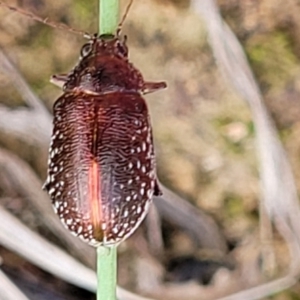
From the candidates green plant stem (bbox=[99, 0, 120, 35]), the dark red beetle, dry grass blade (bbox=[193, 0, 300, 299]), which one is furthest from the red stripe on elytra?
dry grass blade (bbox=[193, 0, 300, 299])

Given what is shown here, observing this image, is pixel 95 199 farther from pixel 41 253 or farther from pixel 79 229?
pixel 41 253

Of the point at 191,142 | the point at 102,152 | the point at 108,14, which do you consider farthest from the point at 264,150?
the point at 108,14

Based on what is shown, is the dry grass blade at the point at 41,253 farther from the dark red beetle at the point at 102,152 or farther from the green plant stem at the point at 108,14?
the green plant stem at the point at 108,14

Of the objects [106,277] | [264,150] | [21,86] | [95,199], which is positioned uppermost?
[21,86]

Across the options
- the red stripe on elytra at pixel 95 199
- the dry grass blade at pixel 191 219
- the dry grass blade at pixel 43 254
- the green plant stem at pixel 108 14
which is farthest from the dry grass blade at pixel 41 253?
the green plant stem at pixel 108 14

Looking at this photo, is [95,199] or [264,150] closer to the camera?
[95,199]

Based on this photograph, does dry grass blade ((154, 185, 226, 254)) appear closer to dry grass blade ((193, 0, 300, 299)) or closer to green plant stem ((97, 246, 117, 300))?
dry grass blade ((193, 0, 300, 299))
